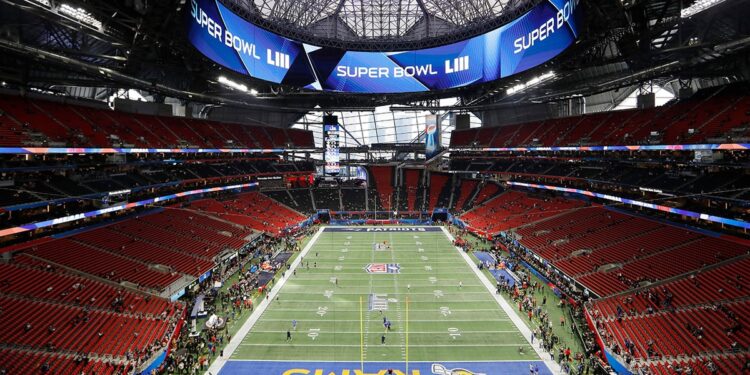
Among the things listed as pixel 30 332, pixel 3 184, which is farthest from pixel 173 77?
pixel 30 332

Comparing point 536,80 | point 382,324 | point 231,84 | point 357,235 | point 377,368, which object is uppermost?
point 536,80

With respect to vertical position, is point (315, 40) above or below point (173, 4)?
above

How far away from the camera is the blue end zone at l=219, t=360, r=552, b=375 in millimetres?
18750

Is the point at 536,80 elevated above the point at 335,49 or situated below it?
below

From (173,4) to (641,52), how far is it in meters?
35.5

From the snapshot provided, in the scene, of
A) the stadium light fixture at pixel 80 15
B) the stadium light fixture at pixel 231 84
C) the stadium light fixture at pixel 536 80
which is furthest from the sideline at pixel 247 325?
the stadium light fixture at pixel 536 80

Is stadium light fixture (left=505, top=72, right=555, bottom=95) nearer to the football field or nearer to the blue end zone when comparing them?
the football field

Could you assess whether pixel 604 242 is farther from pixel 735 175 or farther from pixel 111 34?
pixel 111 34

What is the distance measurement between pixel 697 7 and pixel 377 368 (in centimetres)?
2917

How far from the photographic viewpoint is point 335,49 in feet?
161

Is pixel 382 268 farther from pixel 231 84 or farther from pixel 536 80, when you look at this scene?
pixel 536 80

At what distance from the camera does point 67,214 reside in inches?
1051

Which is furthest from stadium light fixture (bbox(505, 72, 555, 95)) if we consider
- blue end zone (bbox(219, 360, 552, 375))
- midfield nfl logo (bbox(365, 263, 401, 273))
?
blue end zone (bbox(219, 360, 552, 375))

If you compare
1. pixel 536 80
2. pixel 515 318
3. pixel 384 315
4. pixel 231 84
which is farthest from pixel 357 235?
pixel 536 80
